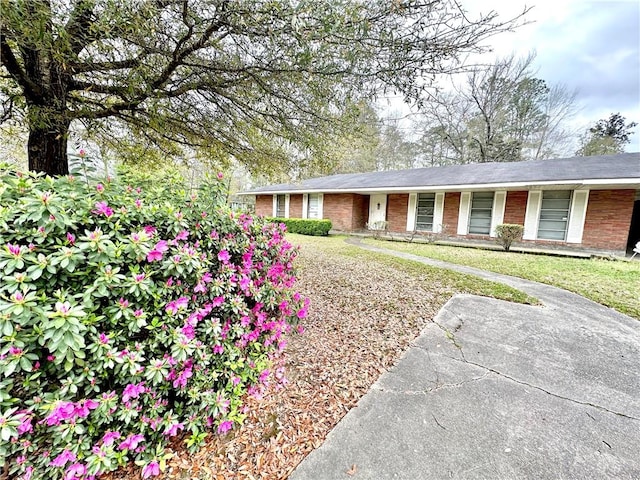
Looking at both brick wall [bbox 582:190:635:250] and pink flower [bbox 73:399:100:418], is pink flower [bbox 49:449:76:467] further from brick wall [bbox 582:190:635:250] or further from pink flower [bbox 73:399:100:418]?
brick wall [bbox 582:190:635:250]

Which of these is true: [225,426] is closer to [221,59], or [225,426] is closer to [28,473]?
[28,473]

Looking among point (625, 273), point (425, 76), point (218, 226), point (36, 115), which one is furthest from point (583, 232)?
point (36, 115)

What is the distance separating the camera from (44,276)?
133 cm

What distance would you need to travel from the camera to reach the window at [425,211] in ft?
42.2

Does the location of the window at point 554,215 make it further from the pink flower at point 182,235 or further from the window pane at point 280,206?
the window pane at point 280,206

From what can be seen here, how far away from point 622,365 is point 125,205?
4.70 metres

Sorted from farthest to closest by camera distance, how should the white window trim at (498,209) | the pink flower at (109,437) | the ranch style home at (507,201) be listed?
the white window trim at (498,209) → the ranch style home at (507,201) → the pink flower at (109,437)

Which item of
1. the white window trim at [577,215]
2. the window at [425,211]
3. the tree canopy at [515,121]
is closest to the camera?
the white window trim at [577,215]

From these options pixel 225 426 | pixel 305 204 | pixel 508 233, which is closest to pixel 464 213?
pixel 508 233

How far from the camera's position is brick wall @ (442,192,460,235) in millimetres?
12164

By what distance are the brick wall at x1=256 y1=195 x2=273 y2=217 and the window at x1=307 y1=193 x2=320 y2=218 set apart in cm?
325

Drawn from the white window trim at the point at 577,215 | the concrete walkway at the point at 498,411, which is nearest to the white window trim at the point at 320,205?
the white window trim at the point at 577,215

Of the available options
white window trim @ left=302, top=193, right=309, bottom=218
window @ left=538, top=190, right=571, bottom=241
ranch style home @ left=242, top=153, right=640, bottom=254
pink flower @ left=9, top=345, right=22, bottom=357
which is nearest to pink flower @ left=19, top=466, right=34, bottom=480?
pink flower @ left=9, top=345, right=22, bottom=357

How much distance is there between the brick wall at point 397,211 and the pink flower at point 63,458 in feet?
44.7
